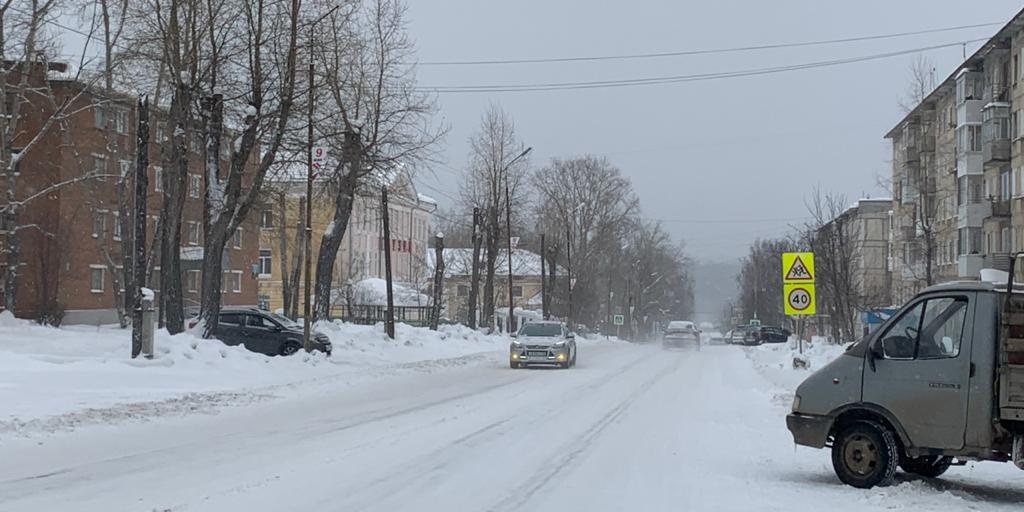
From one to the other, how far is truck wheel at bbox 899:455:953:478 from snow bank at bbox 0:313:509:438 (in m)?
11.2

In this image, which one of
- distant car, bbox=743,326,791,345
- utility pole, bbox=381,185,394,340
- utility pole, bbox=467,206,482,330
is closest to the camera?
utility pole, bbox=381,185,394,340

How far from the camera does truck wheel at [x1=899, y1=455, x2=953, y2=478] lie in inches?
446

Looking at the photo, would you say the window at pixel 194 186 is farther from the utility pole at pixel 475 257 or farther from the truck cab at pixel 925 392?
the truck cab at pixel 925 392

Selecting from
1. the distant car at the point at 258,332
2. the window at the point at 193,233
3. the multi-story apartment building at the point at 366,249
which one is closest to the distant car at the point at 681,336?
the multi-story apartment building at the point at 366,249

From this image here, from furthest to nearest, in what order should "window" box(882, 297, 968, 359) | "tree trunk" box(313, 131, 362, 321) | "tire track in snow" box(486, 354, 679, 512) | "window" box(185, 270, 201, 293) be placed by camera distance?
"window" box(185, 270, 201, 293) → "tree trunk" box(313, 131, 362, 321) → "window" box(882, 297, 968, 359) → "tire track in snow" box(486, 354, 679, 512)

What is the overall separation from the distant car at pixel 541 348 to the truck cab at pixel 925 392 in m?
22.2

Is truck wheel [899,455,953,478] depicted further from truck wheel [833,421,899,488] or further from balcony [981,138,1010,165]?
balcony [981,138,1010,165]

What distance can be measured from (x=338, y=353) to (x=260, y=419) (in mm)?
18818

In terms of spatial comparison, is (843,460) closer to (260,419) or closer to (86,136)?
(260,419)

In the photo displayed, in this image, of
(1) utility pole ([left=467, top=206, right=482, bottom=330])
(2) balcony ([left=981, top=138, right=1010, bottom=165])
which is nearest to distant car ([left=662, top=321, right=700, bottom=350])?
(1) utility pole ([left=467, top=206, right=482, bottom=330])

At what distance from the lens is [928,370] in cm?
1036

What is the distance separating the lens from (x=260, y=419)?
55.8 feet

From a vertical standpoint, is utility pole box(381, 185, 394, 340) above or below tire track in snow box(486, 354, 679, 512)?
above

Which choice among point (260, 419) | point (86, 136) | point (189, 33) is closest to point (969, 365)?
point (260, 419)
